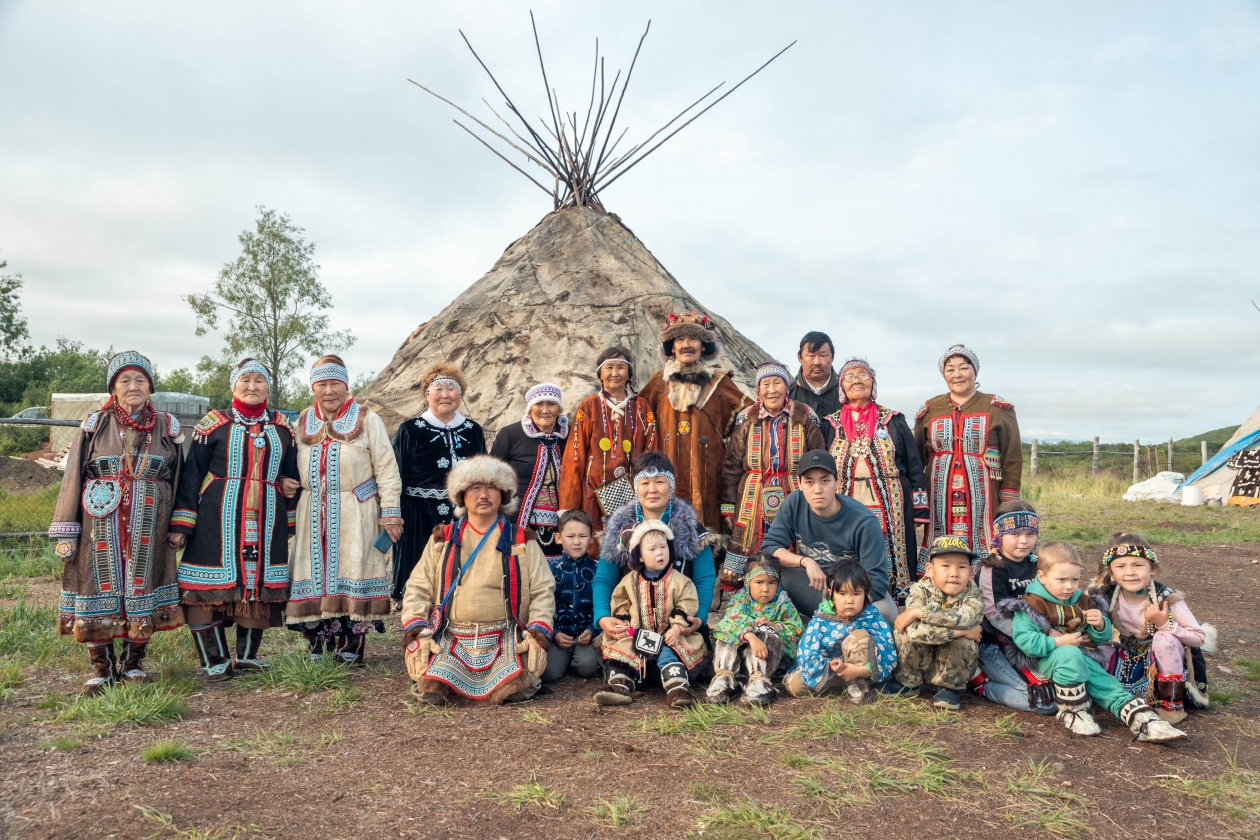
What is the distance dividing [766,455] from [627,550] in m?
0.96

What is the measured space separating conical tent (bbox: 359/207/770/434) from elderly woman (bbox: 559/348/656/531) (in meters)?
2.14

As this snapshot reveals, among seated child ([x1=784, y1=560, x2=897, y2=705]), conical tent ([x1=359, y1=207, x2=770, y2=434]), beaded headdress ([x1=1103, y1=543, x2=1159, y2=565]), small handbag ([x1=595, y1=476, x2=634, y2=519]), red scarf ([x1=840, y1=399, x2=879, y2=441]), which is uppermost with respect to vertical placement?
conical tent ([x1=359, y1=207, x2=770, y2=434])

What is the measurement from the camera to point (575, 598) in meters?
4.25

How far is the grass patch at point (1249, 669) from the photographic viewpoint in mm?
4094

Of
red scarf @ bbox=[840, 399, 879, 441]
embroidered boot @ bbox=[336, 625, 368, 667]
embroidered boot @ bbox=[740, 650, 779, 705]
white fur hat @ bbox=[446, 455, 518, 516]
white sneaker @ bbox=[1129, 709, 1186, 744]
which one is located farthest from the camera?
red scarf @ bbox=[840, 399, 879, 441]

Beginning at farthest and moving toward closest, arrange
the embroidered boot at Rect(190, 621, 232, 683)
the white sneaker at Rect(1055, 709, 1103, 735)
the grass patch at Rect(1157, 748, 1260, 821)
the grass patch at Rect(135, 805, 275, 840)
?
1. the embroidered boot at Rect(190, 621, 232, 683)
2. the white sneaker at Rect(1055, 709, 1103, 735)
3. the grass patch at Rect(1157, 748, 1260, 821)
4. the grass patch at Rect(135, 805, 275, 840)

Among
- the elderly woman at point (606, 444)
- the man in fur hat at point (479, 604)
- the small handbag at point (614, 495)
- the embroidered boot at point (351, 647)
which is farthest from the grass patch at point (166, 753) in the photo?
the small handbag at point (614, 495)

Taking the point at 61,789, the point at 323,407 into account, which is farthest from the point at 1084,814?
the point at 323,407

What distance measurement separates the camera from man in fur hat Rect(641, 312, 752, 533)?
4582mm

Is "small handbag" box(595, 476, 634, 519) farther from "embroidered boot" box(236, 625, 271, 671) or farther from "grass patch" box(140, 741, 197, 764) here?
Result: "grass patch" box(140, 741, 197, 764)

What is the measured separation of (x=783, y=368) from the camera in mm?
4457

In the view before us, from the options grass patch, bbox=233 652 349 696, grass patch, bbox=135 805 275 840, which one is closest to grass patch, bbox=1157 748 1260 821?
grass patch, bbox=135 805 275 840

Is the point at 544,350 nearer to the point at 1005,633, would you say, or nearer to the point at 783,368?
the point at 783,368

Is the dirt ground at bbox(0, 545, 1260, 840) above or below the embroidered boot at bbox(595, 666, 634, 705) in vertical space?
below
